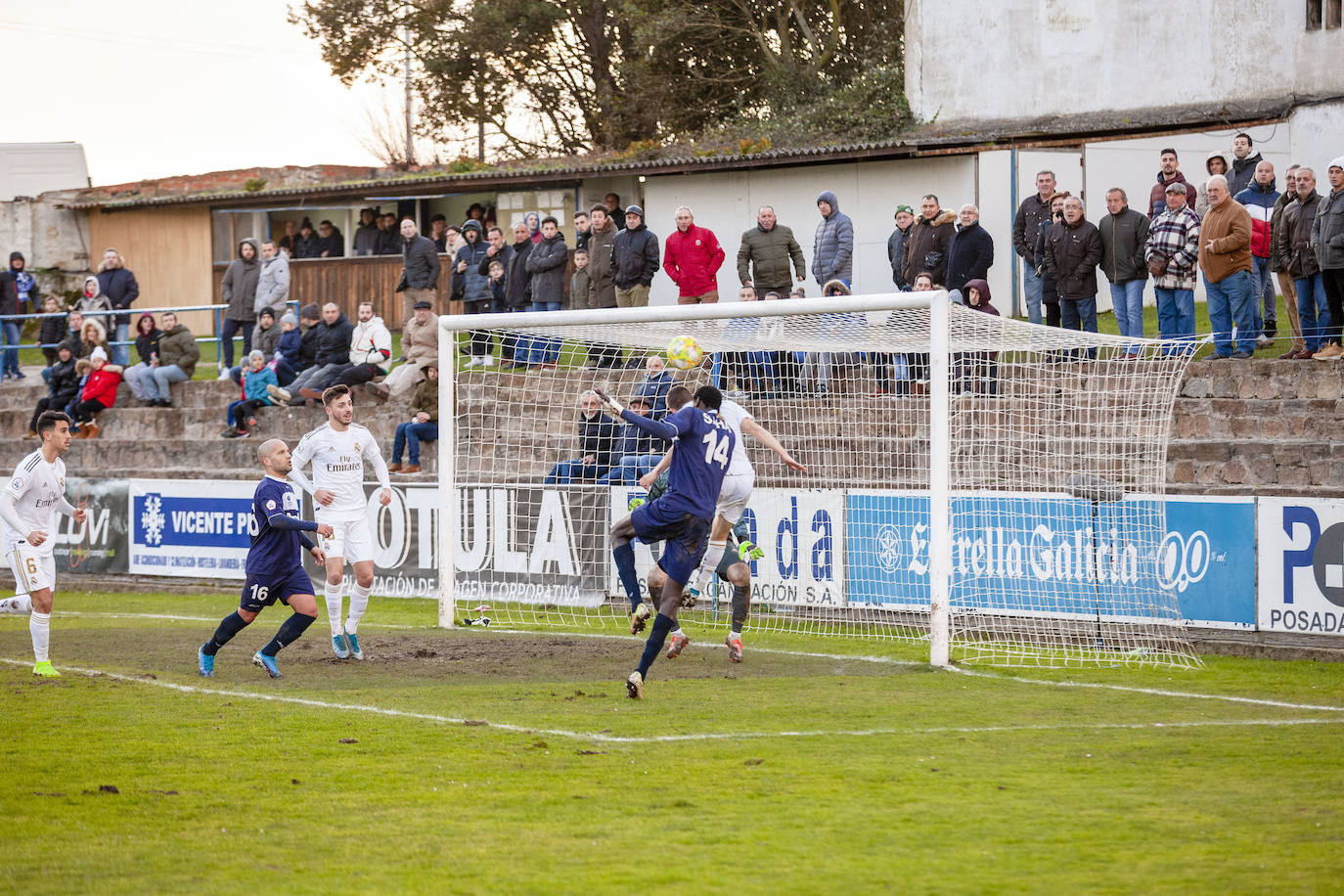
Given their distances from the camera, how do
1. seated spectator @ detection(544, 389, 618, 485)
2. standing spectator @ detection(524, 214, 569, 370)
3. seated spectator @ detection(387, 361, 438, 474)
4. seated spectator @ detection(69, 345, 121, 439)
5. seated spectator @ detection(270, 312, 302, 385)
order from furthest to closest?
1. seated spectator @ detection(69, 345, 121, 439)
2. seated spectator @ detection(270, 312, 302, 385)
3. standing spectator @ detection(524, 214, 569, 370)
4. seated spectator @ detection(387, 361, 438, 474)
5. seated spectator @ detection(544, 389, 618, 485)

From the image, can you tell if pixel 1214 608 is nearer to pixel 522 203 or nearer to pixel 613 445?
pixel 613 445

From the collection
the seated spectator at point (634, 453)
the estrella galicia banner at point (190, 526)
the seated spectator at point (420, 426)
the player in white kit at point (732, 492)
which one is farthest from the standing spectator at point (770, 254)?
the estrella galicia banner at point (190, 526)

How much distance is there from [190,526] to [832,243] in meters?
8.90

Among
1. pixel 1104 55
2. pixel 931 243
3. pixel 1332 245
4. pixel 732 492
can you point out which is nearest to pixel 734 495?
pixel 732 492

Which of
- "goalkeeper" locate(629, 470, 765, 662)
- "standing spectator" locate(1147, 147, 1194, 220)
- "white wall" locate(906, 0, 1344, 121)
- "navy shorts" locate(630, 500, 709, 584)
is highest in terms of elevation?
"white wall" locate(906, 0, 1344, 121)

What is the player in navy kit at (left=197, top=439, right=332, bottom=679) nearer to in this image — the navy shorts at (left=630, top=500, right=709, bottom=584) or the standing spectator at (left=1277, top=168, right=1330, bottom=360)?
the navy shorts at (left=630, top=500, right=709, bottom=584)

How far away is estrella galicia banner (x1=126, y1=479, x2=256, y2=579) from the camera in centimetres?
1781

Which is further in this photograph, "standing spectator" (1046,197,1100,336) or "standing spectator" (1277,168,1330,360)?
"standing spectator" (1046,197,1100,336)

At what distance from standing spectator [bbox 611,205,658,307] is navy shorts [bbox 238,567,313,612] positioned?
27.1 feet

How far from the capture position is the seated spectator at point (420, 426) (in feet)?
60.3

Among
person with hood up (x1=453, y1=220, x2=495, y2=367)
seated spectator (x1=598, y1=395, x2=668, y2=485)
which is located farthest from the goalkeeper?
person with hood up (x1=453, y1=220, x2=495, y2=367)

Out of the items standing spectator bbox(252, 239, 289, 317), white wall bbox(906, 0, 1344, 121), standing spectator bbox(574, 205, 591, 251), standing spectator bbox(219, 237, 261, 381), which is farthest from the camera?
white wall bbox(906, 0, 1344, 121)

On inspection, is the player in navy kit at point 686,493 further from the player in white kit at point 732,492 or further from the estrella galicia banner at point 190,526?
the estrella galicia banner at point 190,526

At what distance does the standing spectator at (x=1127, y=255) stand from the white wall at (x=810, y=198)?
7.19 metres
